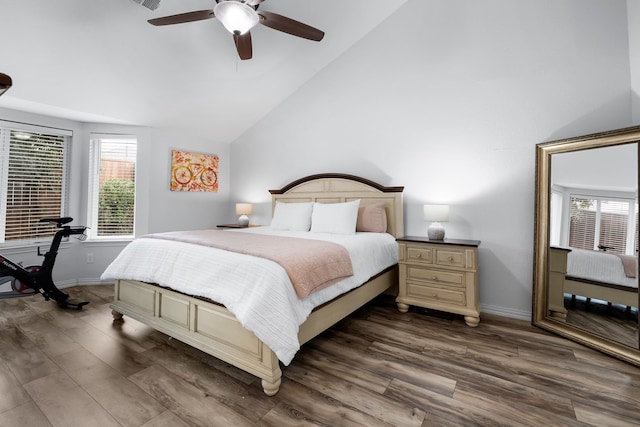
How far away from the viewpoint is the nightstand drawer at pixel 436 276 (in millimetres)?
2846

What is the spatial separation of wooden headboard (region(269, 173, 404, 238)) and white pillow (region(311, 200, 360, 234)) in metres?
0.33

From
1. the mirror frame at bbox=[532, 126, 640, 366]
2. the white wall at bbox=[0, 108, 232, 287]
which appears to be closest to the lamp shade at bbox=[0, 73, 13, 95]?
the white wall at bbox=[0, 108, 232, 287]

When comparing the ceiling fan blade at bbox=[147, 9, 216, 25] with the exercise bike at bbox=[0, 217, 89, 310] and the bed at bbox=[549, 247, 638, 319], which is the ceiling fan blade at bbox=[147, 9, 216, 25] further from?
the bed at bbox=[549, 247, 638, 319]

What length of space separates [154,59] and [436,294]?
3.88 meters

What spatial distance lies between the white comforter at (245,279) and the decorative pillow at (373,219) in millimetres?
646

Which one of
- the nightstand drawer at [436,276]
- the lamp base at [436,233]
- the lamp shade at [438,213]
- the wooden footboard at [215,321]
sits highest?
the lamp shade at [438,213]

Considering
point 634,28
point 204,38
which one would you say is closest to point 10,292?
point 204,38

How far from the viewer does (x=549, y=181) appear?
2.69 m

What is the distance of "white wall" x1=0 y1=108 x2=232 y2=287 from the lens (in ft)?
12.7

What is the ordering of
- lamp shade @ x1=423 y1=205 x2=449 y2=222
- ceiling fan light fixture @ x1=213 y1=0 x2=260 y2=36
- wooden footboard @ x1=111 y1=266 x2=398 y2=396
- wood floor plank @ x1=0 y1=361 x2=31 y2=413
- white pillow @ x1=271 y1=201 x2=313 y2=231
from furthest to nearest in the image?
white pillow @ x1=271 y1=201 x2=313 y2=231
lamp shade @ x1=423 y1=205 x2=449 y2=222
ceiling fan light fixture @ x1=213 y1=0 x2=260 y2=36
wooden footboard @ x1=111 y1=266 x2=398 y2=396
wood floor plank @ x1=0 y1=361 x2=31 y2=413

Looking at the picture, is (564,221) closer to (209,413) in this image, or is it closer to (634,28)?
(634,28)

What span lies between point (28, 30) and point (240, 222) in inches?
121

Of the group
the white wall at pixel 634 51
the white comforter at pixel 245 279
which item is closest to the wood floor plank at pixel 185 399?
the white comforter at pixel 245 279

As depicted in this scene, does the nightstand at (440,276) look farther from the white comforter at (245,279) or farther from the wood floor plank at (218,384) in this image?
the wood floor plank at (218,384)
